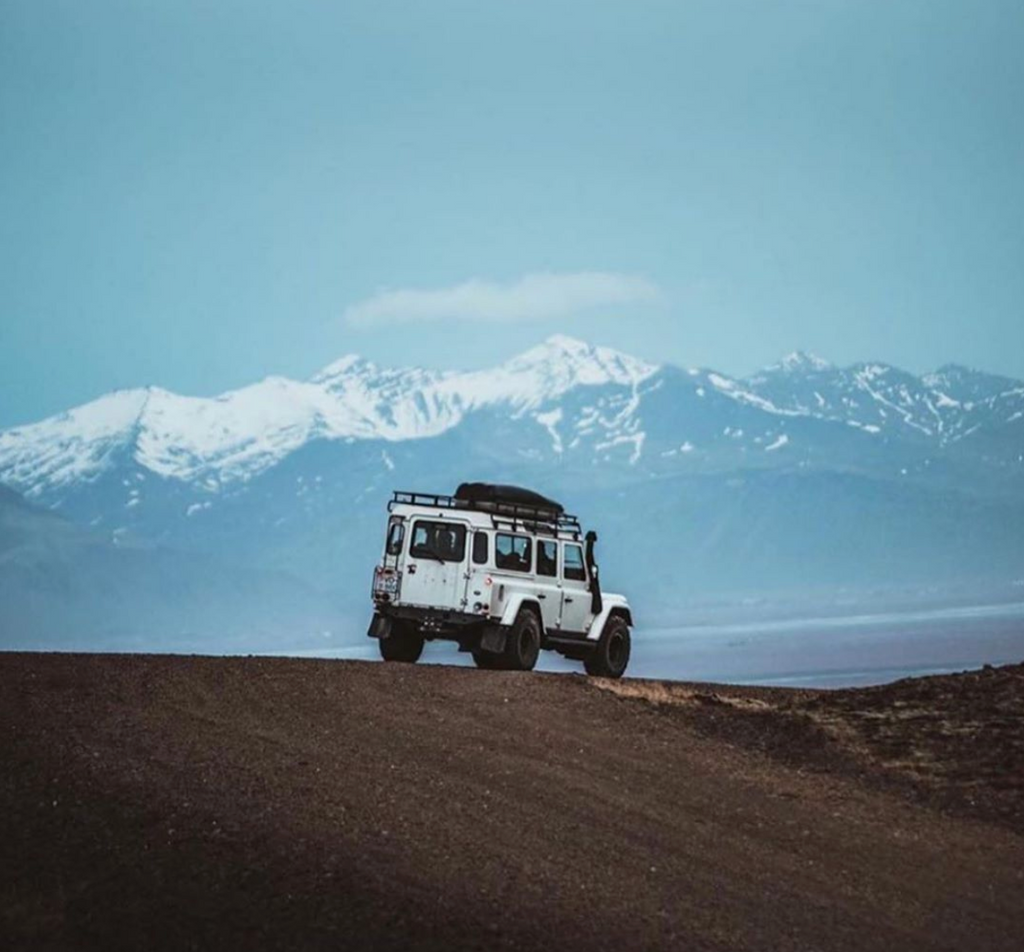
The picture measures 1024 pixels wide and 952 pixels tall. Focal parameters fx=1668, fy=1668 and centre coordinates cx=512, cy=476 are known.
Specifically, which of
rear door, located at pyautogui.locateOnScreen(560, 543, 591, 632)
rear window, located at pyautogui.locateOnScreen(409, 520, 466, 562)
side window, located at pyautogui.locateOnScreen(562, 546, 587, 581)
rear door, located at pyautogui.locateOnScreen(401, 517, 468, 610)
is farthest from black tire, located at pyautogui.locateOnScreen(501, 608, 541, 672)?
rear window, located at pyautogui.locateOnScreen(409, 520, 466, 562)

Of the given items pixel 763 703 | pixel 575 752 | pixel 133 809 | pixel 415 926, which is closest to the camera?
pixel 415 926

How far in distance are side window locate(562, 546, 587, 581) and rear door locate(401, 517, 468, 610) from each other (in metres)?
2.46

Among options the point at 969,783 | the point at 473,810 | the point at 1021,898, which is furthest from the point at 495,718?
the point at 1021,898

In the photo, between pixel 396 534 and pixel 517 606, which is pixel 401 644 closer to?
pixel 396 534

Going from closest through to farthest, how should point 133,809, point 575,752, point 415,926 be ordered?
point 415,926
point 133,809
point 575,752

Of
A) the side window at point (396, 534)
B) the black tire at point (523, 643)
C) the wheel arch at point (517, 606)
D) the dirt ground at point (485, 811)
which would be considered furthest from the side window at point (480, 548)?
the dirt ground at point (485, 811)

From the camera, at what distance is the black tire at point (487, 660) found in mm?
33250

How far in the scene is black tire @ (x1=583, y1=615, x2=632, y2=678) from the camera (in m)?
35.4

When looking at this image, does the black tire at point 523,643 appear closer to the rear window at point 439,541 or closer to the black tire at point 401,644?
the rear window at point 439,541

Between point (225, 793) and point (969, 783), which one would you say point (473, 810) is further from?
point (969, 783)

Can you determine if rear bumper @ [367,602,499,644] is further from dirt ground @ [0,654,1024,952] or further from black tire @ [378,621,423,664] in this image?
dirt ground @ [0,654,1024,952]

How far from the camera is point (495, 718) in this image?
2738 cm

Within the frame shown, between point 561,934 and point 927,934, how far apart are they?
465 cm

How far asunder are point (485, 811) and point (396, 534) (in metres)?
13.0
